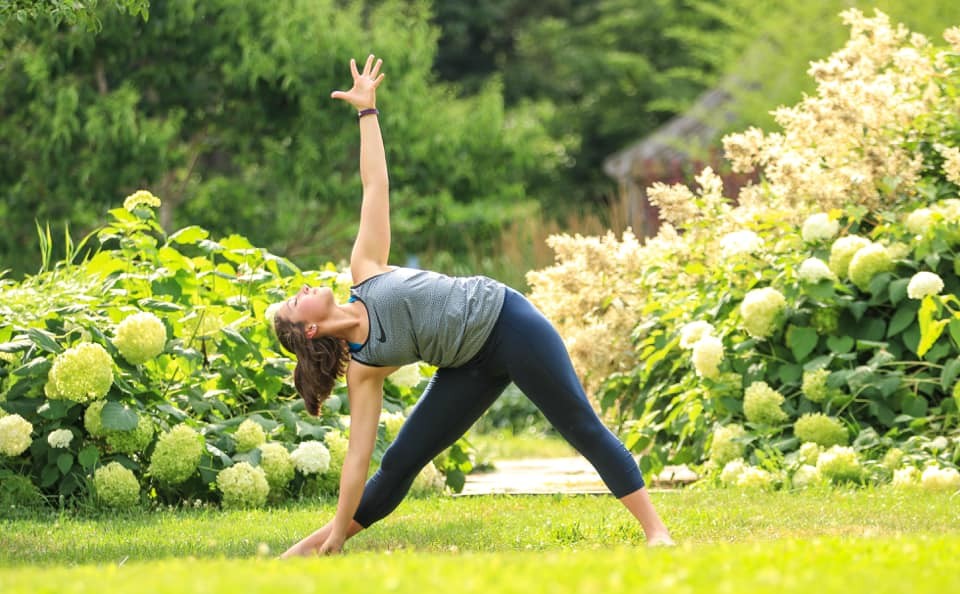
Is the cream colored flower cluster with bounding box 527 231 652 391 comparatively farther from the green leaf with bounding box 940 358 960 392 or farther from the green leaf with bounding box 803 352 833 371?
the green leaf with bounding box 940 358 960 392

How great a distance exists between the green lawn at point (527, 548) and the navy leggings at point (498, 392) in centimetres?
26

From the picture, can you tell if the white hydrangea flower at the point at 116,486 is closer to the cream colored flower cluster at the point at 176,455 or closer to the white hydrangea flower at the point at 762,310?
the cream colored flower cluster at the point at 176,455

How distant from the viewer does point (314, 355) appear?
4699mm

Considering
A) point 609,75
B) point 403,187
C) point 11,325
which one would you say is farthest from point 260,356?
point 609,75

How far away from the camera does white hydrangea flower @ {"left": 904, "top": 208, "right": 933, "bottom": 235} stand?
712 cm

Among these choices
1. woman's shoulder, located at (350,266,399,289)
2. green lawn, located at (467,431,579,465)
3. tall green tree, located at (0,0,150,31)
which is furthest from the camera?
green lawn, located at (467,431,579,465)

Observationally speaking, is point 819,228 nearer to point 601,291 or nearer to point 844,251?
point 844,251

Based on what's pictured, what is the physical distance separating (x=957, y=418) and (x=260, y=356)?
3.61 meters

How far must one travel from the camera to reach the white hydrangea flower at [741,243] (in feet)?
24.4

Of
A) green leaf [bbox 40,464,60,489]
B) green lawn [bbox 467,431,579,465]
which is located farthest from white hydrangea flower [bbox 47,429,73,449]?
green lawn [bbox 467,431,579,465]

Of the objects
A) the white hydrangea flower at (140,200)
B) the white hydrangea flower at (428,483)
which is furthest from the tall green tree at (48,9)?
the white hydrangea flower at (428,483)

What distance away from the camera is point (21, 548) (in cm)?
502

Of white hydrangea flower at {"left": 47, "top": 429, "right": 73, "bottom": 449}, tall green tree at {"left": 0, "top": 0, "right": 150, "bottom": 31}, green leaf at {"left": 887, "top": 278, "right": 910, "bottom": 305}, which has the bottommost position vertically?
white hydrangea flower at {"left": 47, "top": 429, "right": 73, "bottom": 449}

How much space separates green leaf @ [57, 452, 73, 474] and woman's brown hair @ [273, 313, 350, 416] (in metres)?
1.92
